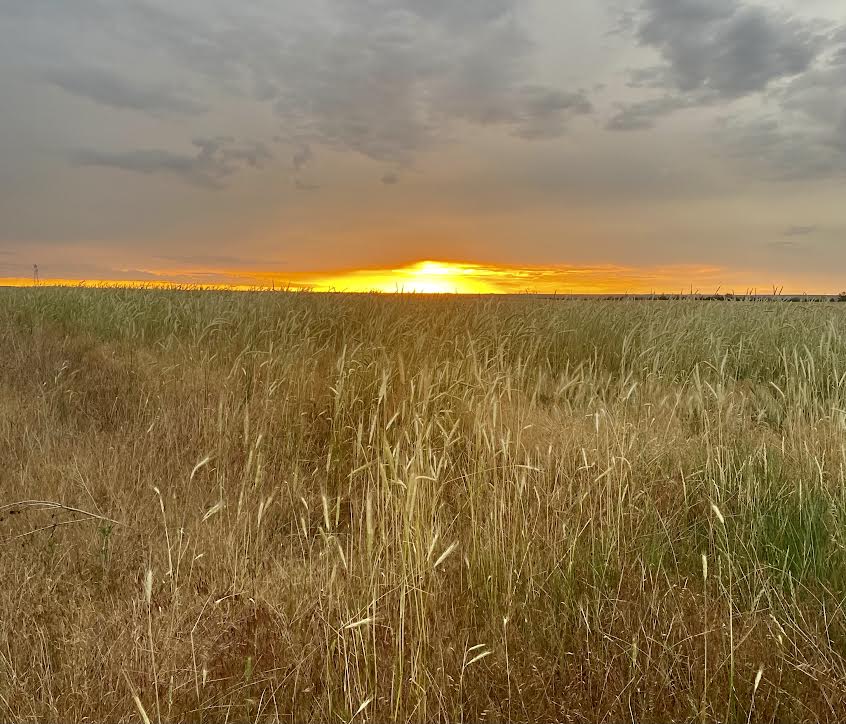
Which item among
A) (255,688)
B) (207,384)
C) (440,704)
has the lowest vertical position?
(255,688)

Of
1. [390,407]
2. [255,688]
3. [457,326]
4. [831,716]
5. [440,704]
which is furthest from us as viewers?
[457,326]

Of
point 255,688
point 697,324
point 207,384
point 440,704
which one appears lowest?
point 255,688

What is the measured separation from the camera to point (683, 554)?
2.37m

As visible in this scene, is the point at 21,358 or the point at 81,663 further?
the point at 21,358

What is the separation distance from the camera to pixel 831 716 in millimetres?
1627

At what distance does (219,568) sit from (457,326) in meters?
5.63

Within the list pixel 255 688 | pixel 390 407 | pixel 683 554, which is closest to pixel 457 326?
pixel 390 407

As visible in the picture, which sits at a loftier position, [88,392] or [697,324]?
[697,324]

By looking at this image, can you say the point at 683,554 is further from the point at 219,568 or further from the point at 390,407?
the point at 390,407

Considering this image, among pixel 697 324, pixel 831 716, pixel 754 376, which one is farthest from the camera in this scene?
pixel 697 324

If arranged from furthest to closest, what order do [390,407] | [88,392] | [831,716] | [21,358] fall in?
[21,358] → [88,392] → [390,407] → [831,716]

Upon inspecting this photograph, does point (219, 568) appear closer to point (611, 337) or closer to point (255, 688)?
point (255, 688)

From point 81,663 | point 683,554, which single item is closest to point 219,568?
point 81,663

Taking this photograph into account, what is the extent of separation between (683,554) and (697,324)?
6.79m
